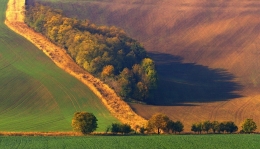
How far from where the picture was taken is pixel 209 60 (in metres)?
Result: 127

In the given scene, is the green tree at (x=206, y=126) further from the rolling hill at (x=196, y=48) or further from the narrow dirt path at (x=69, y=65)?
the narrow dirt path at (x=69, y=65)

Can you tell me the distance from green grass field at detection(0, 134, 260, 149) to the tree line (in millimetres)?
6875

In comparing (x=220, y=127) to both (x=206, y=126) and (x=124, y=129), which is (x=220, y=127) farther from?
(x=124, y=129)

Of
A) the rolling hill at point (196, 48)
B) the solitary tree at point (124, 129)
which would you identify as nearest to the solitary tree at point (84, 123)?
the solitary tree at point (124, 129)

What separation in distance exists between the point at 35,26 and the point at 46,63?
21.4 m

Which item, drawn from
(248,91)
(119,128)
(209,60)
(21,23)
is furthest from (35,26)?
(119,128)

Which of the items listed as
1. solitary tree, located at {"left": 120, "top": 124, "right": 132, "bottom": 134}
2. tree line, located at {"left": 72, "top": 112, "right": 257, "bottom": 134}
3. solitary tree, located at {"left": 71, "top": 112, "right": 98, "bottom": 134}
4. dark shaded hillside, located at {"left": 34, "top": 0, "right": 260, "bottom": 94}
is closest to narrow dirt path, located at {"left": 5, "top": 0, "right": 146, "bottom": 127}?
tree line, located at {"left": 72, "top": 112, "right": 257, "bottom": 134}

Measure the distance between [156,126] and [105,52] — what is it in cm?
3630

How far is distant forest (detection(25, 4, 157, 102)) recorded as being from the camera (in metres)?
93.2

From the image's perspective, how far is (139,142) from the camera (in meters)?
55.2

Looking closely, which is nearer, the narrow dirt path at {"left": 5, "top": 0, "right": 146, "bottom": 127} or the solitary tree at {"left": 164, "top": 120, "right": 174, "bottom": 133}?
the solitary tree at {"left": 164, "top": 120, "right": 174, "bottom": 133}

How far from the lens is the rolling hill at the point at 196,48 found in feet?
300

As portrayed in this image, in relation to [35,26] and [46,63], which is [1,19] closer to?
[35,26]

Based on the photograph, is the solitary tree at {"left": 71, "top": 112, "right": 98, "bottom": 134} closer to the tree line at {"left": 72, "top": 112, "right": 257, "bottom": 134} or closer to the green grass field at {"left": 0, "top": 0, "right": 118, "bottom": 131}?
the tree line at {"left": 72, "top": 112, "right": 257, "bottom": 134}
